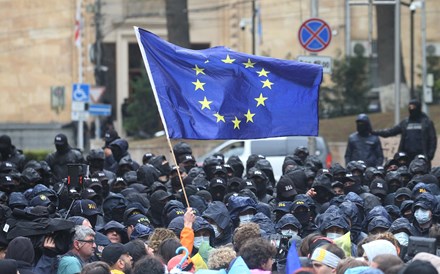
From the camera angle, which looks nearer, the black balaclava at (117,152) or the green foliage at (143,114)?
the black balaclava at (117,152)

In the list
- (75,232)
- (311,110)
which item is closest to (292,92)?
(311,110)

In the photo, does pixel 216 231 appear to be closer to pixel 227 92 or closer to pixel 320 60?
pixel 227 92

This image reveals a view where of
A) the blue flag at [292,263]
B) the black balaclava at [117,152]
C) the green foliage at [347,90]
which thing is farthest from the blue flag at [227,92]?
the green foliage at [347,90]

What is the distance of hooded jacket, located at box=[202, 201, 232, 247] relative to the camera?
1376cm

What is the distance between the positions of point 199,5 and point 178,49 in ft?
117

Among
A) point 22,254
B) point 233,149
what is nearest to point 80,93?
point 233,149

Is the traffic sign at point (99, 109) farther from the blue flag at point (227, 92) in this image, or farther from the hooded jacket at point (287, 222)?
the hooded jacket at point (287, 222)

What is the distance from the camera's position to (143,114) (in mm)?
41344

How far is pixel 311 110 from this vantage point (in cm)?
1405

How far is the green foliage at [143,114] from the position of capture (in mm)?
41250

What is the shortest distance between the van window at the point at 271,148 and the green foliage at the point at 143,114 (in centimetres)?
1330

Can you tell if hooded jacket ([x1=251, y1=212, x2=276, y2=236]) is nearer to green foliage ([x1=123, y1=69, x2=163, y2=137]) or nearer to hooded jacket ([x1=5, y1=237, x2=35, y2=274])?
hooded jacket ([x1=5, y1=237, x2=35, y2=274])

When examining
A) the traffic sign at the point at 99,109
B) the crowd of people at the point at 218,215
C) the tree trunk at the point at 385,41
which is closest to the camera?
the crowd of people at the point at 218,215

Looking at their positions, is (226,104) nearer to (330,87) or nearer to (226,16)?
(330,87)
